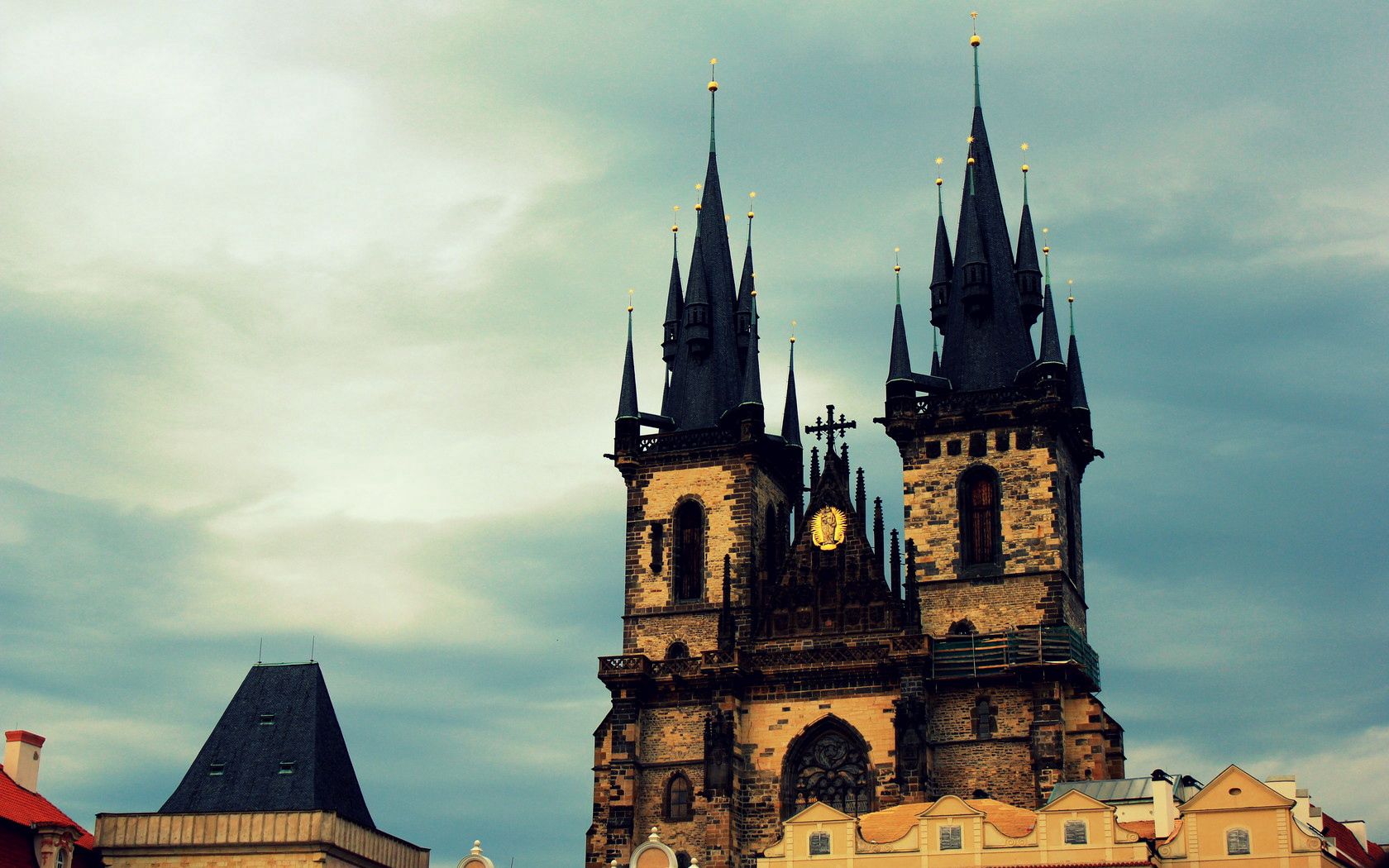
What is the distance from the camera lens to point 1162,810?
5181 cm

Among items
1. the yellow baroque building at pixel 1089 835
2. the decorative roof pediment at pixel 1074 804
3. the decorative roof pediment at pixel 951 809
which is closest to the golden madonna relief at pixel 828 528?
the yellow baroque building at pixel 1089 835

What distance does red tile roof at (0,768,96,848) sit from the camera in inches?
2156

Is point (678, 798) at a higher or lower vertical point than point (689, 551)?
lower

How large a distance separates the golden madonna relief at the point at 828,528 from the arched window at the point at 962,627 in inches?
184

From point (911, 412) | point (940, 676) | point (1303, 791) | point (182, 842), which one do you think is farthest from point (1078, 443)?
point (182, 842)

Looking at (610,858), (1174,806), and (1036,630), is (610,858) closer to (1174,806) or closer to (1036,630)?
(1036,630)

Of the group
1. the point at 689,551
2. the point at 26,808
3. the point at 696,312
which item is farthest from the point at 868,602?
the point at 26,808

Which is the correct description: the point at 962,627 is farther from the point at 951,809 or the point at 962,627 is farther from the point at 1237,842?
the point at 1237,842

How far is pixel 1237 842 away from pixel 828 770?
60.8 ft

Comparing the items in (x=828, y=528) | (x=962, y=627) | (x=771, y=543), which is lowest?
(x=962, y=627)

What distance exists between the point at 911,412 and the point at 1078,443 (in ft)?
19.2

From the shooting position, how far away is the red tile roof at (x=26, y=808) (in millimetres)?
54750

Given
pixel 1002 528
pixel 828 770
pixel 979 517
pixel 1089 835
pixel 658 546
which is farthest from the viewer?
pixel 658 546

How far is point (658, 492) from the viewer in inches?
2827
